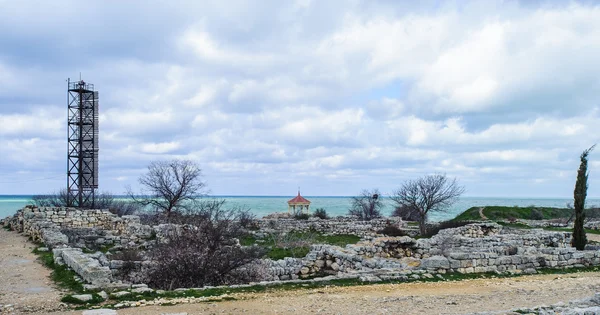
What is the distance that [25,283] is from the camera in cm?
1288

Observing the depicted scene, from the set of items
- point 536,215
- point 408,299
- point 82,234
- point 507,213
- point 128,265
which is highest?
point 82,234

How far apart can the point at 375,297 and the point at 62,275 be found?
898 cm

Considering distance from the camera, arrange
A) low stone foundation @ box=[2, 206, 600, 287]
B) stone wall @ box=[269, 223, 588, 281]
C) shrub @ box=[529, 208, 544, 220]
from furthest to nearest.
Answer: shrub @ box=[529, 208, 544, 220], stone wall @ box=[269, 223, 588, 281], low stone foundation @ box=[2, 206, 600, 287]

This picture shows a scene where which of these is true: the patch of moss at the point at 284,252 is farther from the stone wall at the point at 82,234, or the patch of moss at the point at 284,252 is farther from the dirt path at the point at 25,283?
the dirt path at the point at 25,283

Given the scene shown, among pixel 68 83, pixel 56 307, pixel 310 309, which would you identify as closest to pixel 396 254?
pixel 310 309

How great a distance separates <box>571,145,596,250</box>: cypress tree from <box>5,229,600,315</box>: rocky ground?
7.14 m

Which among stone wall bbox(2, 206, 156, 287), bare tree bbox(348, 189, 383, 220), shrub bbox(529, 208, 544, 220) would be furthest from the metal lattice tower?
shrub bbox(529, 208, 544, 220)

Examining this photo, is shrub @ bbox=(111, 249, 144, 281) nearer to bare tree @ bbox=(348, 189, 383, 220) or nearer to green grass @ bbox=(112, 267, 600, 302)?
green grass @ bbox=(112, 267, 600, 302)

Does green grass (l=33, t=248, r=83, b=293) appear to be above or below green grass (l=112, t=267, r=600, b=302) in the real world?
above

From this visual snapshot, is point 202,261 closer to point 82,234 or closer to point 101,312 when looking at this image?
point 101,312

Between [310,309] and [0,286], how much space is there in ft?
27.2

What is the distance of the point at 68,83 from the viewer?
35094 millimetres

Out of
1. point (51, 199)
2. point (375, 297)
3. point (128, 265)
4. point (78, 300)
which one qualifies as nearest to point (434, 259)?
point (375, 297)

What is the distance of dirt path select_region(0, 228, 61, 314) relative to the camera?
33.6 ft
